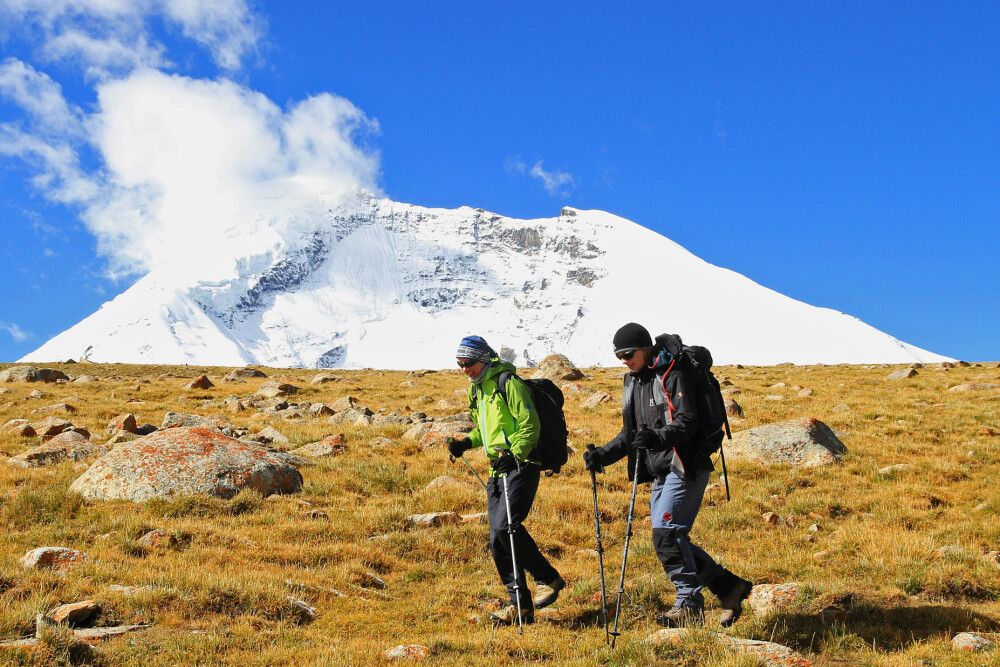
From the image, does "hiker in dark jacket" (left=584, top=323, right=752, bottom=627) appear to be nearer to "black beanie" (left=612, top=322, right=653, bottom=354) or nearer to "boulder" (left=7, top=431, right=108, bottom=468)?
"black beanie" (left=612, top=322, right=653, bottom=354)

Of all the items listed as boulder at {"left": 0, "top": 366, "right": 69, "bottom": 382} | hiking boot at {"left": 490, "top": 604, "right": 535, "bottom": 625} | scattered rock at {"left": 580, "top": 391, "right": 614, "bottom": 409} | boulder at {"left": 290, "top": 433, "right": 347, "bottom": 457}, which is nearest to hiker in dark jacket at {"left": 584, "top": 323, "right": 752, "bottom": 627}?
hiking boot at {"left": 490, "top": 604, "right": 535, "bottom": 625}

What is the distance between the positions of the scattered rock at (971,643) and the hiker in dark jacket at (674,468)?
1712 millimetres

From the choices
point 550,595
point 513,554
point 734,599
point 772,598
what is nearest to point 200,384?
point 550,595

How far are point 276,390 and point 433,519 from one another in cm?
1796

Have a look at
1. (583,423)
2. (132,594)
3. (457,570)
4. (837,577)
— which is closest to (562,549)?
(457,570)

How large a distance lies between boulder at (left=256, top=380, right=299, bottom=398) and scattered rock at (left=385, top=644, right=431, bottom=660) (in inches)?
826

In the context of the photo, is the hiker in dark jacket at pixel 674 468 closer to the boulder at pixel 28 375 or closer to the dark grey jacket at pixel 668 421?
the dark grey jacket at pixel 668 421

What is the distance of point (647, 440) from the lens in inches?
263

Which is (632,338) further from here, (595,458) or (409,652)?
(409,652)

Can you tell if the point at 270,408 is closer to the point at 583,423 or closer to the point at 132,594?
the point at 583,423

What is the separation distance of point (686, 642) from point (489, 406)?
2968mm

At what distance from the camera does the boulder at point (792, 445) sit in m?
15.0

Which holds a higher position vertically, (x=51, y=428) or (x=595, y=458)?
(x=51, y=428)

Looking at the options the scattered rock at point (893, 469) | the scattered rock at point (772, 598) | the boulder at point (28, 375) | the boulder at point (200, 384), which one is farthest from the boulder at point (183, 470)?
the boulder at point (28, 375)
